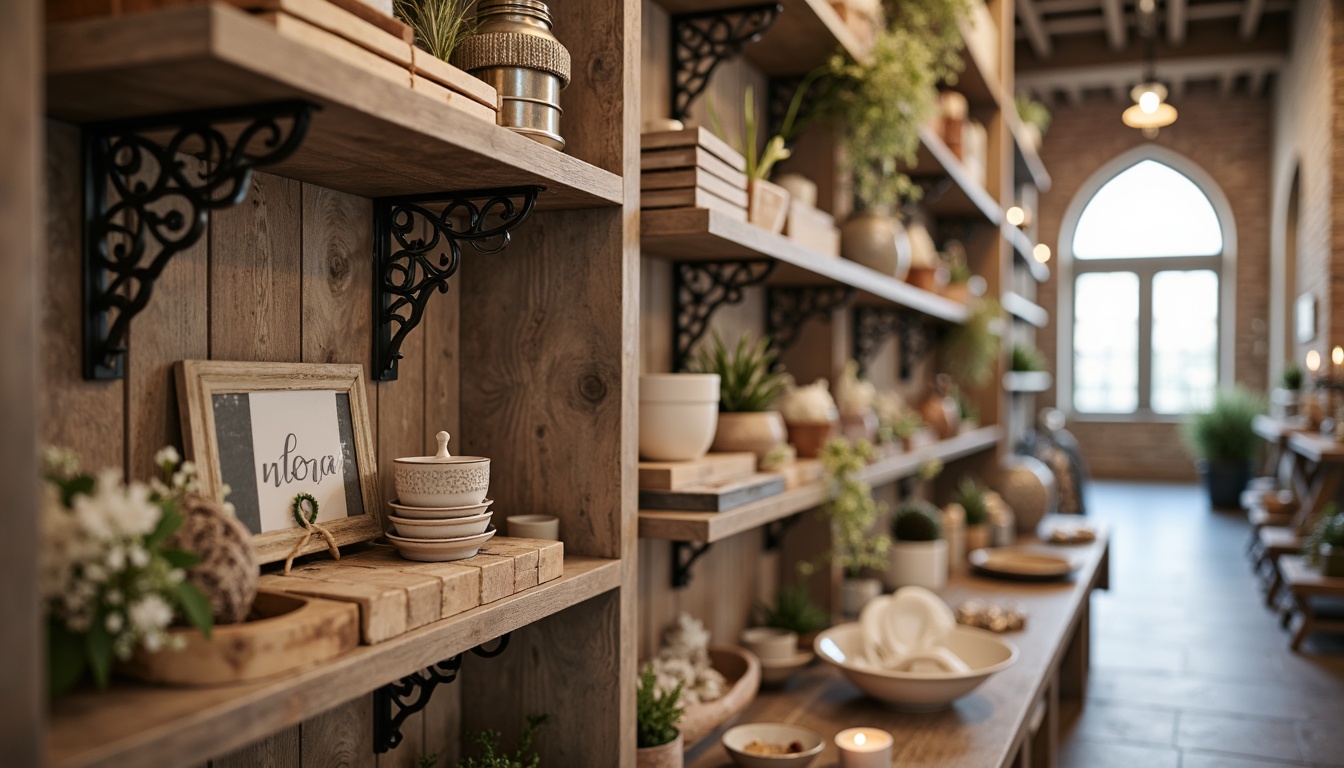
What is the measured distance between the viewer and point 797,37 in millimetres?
2250

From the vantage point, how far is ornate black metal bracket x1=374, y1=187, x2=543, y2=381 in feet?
4.06

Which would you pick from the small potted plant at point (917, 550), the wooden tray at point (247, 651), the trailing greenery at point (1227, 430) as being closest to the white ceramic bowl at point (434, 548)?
the wooden tray at point (247, 651)

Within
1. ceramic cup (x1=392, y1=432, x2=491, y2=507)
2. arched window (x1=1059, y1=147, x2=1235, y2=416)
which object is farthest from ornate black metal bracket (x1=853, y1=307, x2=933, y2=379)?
arched window (x1=1059, y1=147, x2=1235, y2=416)

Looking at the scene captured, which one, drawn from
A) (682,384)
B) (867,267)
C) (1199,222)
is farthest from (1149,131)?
(682,384)

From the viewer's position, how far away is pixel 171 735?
74 centimetres

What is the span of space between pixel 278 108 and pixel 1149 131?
444 inches

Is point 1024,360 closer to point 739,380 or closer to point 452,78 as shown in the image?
point 739,380

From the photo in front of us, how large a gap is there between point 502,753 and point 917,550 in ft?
6.24

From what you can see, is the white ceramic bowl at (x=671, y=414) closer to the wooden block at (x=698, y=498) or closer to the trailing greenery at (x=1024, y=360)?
the wooden block at (x=698, y=498)

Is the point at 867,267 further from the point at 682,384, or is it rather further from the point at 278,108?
the point at 278,108

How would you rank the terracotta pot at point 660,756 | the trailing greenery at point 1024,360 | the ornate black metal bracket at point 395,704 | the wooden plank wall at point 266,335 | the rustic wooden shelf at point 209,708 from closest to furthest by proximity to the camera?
1. the rustic wooden shelf at point 209,708
2. the wooden plank wall at point 266,335
3. the ornate black metal bracket at point 395,704
4. the terracotta pot at point 660,756
5. the trailing greenery at point 1024,360

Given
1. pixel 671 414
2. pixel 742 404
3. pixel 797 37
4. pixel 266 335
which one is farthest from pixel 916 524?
pixel 266 335

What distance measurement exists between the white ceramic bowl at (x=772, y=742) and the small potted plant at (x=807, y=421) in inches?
26.5

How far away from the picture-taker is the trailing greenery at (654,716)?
159cm
